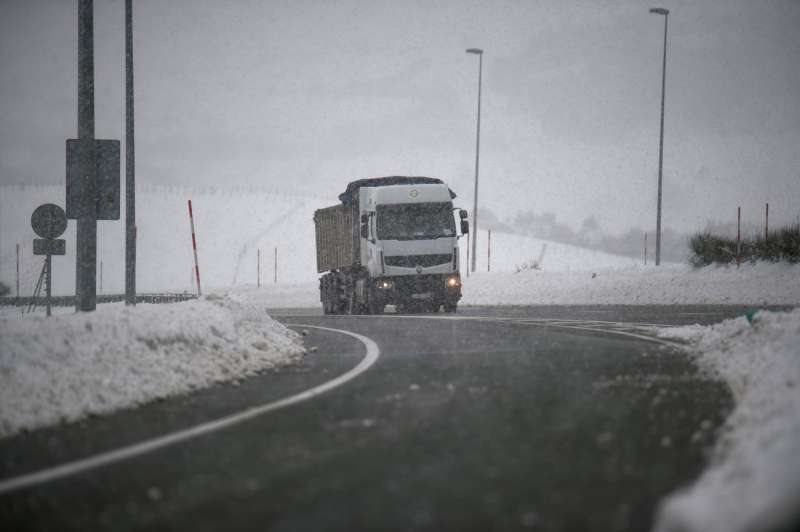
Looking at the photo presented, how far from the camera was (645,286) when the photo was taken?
3022 centimetres

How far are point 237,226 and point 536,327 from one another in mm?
112782

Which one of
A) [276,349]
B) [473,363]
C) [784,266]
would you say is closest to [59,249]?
[276,349]

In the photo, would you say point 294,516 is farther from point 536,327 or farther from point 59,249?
point 59,249

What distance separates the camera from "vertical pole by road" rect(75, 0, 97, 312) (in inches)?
458

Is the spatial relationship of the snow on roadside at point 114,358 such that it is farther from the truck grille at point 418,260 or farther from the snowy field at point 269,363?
the truck grille at point 418,260

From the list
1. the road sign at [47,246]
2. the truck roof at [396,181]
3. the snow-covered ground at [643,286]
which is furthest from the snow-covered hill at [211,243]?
the road sign at [47,246]

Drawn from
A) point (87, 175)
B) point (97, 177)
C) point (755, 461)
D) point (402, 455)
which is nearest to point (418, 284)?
point (97, 177)

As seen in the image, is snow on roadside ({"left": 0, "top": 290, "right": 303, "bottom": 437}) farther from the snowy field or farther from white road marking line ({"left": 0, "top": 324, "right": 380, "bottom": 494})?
white road marking line ({"left": 0, "top": 324, "right": 380, "bottom": 494})

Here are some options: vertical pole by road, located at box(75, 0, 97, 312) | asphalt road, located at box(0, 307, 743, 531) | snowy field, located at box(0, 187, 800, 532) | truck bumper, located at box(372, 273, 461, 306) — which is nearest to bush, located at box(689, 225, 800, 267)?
snowy field, located at box(0, 187, 800, 532)

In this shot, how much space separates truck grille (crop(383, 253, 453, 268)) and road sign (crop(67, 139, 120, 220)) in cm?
1178

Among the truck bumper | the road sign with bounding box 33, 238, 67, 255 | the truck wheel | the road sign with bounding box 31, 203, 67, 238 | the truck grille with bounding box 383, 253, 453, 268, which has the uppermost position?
the road sign with bounding box 31, 203, 67, 238

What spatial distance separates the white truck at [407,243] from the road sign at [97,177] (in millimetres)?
11678

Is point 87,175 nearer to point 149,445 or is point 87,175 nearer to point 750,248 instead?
point 149,445

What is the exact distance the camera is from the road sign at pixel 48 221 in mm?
16328
